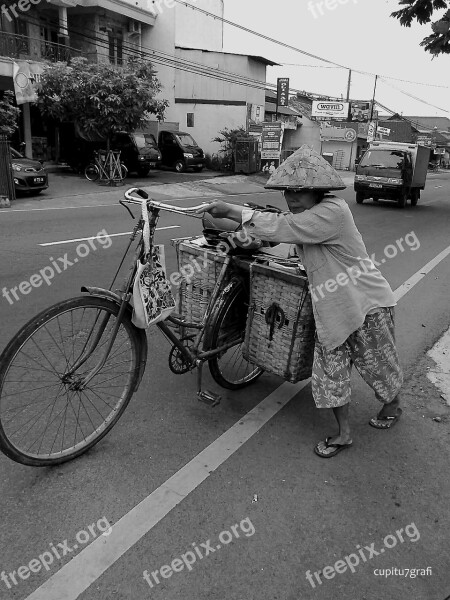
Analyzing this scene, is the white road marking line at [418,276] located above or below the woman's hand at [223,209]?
below

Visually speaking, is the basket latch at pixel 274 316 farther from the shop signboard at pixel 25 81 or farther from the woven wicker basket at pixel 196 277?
the shop signboard at pixel 25 81

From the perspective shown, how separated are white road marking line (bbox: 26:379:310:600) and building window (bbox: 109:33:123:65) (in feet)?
88.3

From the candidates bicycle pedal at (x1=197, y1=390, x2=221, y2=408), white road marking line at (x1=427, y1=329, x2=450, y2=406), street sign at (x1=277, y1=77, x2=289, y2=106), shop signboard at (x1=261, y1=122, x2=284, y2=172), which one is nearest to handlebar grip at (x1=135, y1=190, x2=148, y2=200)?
bicycle pedal at (x1=197, y1=390, x2=221, y2=408)

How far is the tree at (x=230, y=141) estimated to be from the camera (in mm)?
27109

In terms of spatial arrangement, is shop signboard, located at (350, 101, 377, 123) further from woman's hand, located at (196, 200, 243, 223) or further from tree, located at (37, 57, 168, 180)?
woman's hand, located at (196, 200, 243, 223)

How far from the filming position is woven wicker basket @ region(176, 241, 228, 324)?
3230mm

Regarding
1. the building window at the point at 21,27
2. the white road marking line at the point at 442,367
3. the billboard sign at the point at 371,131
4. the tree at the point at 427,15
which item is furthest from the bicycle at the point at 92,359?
the billboard sign at the point at 371,131

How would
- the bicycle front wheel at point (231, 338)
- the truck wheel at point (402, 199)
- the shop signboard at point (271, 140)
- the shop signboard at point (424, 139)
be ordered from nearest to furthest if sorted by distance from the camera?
the bicycle front wheel at point (231, 338) < the truck wheel at point (402, 199) < the shop signboard at point (271, 140) < the shop signboard at point (424, 139)

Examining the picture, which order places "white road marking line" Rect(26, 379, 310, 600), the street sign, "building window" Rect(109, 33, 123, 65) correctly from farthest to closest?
1. the street sign
2. "building window" Rect(109, 33, 123, 65)
3. "white road marking line" Rect(26, 379, 310, 600)

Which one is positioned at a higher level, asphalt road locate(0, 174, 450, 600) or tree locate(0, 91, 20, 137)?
tree locate(0, 91, 20, 137)

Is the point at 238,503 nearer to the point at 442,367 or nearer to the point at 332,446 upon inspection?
the point at 332,446

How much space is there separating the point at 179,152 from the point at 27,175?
1235cm

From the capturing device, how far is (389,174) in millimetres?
16797

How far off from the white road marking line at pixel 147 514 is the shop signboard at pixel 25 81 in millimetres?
18484
